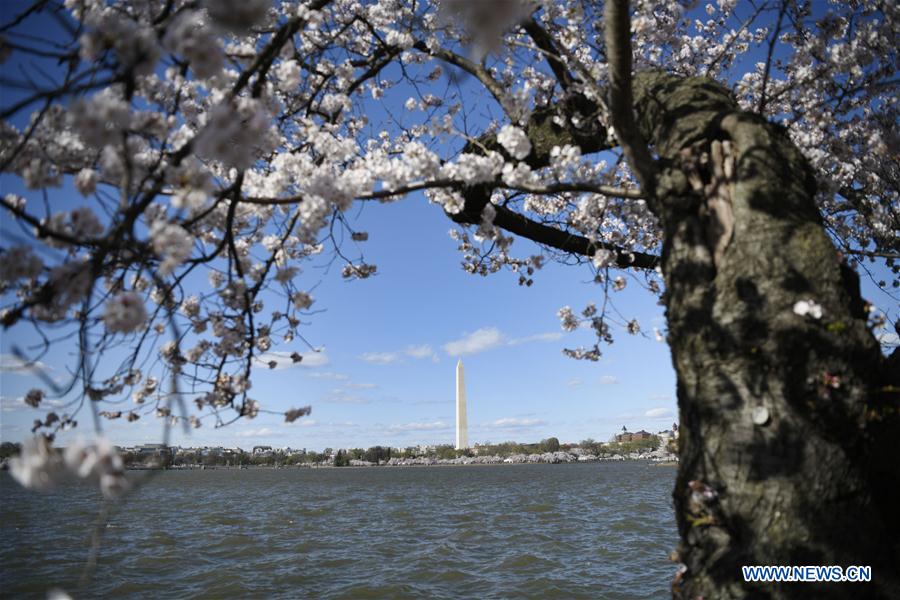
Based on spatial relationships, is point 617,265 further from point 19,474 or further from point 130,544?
point 130,544

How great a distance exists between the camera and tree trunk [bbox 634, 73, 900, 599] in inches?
85.5

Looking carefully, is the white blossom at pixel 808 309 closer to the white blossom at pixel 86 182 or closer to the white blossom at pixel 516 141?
the white blossom at pixel 516 141

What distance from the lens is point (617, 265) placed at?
5.29 metres

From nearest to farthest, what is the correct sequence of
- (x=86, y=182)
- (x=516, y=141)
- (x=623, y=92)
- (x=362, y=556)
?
(x=86, y=182), (x=623, y=92), (x=516, y=141), (x=362, y=556)

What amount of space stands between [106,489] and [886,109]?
21.2 ft

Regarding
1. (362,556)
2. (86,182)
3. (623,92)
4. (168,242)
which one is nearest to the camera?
(168,242)

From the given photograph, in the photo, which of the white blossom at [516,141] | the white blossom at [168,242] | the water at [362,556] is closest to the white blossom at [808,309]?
the white blossom at [516,141]

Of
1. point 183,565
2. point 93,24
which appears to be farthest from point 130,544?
point 93,24

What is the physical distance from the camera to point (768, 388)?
2266 millimetres

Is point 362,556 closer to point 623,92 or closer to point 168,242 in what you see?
point 168,242

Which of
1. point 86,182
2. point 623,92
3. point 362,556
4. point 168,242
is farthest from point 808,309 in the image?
point 362,556

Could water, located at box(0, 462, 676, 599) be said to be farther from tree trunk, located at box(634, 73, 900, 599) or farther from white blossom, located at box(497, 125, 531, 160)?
white blossom, located at box(497, 125, 531, 160)

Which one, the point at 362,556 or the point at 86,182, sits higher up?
the point at 86,182

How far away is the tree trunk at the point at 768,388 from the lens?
2172 millimetres
